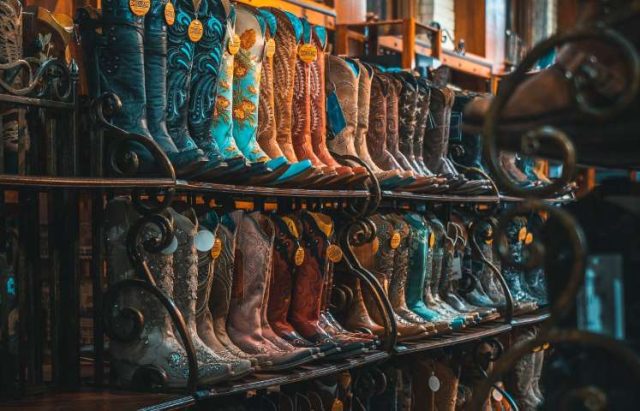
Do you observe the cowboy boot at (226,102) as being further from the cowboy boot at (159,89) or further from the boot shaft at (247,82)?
the cowboy boot at (159,89)

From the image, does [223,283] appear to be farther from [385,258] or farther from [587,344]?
[587,344]

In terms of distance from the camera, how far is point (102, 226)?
9.46 feet

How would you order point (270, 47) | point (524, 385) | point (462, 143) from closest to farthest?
1. point (270, 47)
2. point (462, 143)
3. point (524, 385)

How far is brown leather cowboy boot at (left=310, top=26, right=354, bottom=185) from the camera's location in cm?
368

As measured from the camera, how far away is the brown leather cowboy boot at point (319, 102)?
368 cm

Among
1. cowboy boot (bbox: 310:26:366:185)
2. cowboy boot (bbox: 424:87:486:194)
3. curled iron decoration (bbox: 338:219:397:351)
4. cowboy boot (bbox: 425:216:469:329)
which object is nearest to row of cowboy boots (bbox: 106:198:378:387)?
curled iron decoration (bbox: 338:219:397:351)

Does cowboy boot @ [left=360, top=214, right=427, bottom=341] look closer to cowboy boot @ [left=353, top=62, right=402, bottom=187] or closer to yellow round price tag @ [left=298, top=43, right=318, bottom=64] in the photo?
cowboy boot @ [left=353, top=62, right=402, bottom=187]

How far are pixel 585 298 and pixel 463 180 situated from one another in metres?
3.29

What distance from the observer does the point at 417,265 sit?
14.1 feet

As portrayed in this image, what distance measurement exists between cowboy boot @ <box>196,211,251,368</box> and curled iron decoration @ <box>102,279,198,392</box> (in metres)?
0.21

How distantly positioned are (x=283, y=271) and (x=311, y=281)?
0.14 metres

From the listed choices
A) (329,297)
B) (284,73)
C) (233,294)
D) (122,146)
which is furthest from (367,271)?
(122,146)

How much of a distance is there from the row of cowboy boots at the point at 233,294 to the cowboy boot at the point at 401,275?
47 centimetres

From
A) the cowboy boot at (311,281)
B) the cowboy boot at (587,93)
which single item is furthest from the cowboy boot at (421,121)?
the cowboy boot at (587,93)
